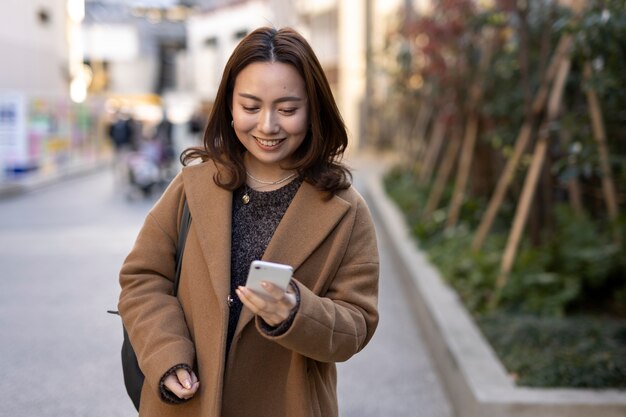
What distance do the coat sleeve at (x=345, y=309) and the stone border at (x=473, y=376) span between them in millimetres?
2054

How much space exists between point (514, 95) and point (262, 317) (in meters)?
6.79

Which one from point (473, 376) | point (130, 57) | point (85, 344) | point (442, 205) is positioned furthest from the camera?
point (130, 57)

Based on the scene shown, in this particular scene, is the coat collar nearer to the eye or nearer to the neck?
the neck

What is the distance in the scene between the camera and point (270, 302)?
6.00 ft

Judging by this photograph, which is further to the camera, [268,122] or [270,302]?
[268,122]

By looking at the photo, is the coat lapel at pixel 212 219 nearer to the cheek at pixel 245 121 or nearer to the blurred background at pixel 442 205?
the cheek at pixel 245 121

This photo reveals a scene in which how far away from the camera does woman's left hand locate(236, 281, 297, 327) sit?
1.80 metres

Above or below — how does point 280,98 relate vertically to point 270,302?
above

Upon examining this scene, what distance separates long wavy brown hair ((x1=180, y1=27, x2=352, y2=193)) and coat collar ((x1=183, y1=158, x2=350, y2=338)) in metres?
0.04

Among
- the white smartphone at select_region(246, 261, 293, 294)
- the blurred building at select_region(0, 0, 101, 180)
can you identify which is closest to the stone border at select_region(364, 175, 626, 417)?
the white smartphone at select_region(246, 261, 293, 294)

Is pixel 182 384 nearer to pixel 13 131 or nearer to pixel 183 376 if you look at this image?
pixel 183 376

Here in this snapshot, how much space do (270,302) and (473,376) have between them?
278 centimetres

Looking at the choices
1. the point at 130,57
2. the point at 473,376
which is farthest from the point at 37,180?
the point at 130,57

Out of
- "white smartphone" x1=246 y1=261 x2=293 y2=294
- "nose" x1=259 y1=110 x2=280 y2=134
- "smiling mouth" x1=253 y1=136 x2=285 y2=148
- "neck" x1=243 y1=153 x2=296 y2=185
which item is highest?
"nose" x1=259 y1=110 x2=280 y2=134
